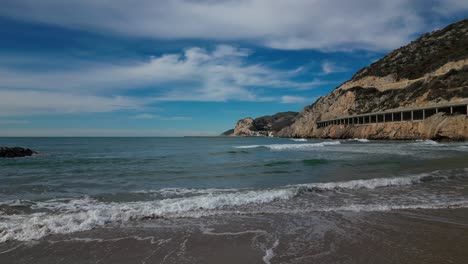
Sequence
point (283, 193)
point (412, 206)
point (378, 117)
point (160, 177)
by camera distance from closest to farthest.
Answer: point (412, 206) → point (283, 193) → point (160, 177) → point (378, 117)

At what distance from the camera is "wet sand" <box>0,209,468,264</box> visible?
5133 millimetres

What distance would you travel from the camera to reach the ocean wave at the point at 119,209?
270 inches

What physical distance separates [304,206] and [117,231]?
5.08 m

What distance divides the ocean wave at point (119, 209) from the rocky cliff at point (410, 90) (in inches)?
1803

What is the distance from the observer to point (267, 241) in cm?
593

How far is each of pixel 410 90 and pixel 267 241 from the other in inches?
2921

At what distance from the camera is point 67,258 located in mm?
5273

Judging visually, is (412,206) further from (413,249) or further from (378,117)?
(378,117)

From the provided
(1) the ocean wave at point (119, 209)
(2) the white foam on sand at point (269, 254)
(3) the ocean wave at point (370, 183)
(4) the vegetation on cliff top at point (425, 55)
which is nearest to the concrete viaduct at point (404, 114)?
(4) the vegetation on cliff top at point (425, 55)

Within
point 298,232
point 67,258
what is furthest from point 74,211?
point 298,232

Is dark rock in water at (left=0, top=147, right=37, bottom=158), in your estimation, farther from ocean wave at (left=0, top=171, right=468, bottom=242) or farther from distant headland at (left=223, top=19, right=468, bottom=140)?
distant headland at (left=223, top=19, right=468, bottom=140)

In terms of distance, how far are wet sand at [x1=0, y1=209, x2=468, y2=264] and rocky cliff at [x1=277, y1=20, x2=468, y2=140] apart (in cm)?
4721

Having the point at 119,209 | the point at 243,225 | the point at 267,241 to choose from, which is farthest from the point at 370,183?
the point at 119,209

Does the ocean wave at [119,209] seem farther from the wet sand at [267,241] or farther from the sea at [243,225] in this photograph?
the wet sand at [267,241]
